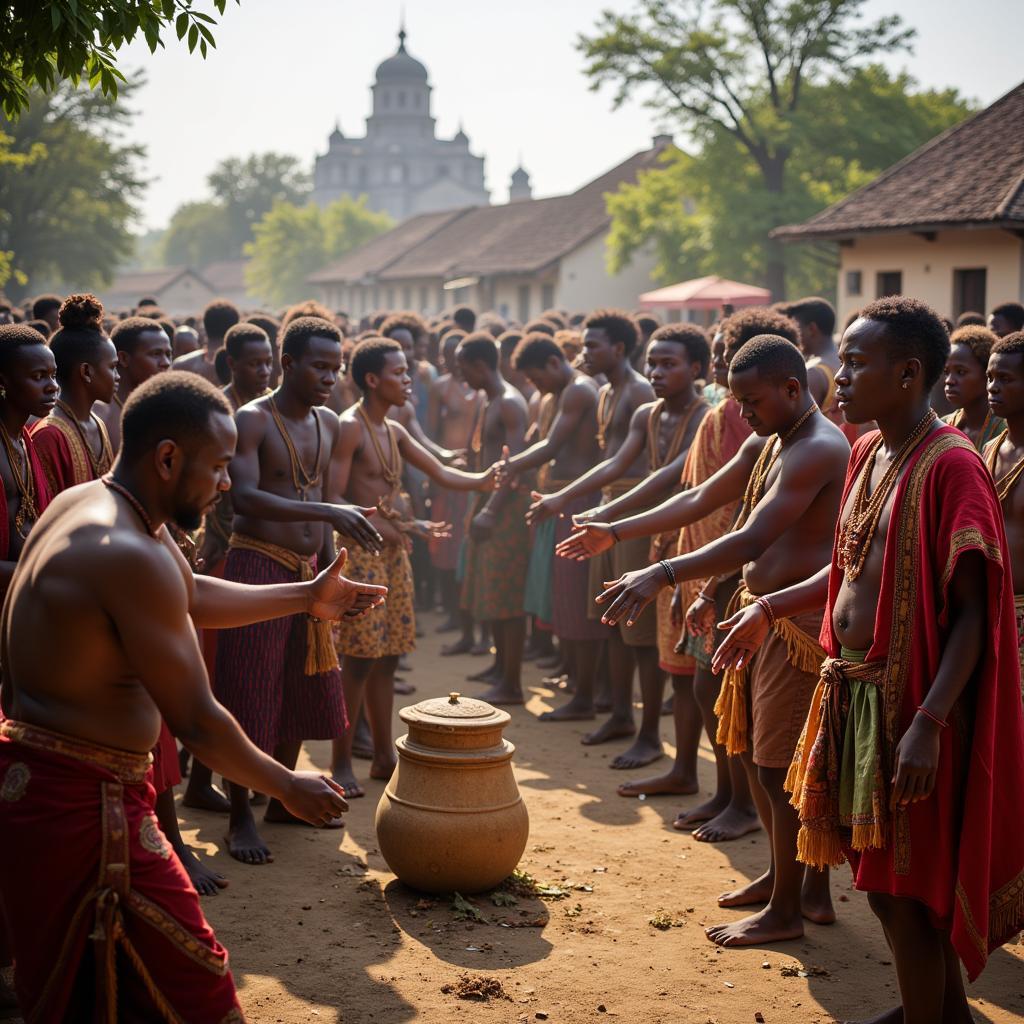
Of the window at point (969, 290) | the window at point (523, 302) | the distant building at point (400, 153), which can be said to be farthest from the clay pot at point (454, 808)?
the distant building at point (400, 153)

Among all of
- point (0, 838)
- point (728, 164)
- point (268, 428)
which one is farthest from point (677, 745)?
point (728, 164)

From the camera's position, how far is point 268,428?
623 centimetres

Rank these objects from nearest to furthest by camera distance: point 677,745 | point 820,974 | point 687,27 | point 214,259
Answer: point 820,974, point 677,745, point 687,27, point 214,259

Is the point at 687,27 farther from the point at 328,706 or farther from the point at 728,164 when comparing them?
the point at 328,706

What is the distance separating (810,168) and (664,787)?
29665 millimetres

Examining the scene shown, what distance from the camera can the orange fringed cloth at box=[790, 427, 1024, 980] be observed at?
377cm

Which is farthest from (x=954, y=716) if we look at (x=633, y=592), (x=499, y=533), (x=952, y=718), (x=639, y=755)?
(x=499, y=533)

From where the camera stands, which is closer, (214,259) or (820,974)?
(820,974)

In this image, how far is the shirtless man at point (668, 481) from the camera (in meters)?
7.07

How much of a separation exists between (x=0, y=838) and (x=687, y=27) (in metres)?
34.7

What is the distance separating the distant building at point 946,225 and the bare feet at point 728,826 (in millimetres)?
16163

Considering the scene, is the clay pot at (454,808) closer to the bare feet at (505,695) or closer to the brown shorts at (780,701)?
the brown shorts at (780,701)

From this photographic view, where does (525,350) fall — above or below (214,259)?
below

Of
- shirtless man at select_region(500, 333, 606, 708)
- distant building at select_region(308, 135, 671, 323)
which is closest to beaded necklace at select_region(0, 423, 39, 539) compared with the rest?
shirtless man at select_region(500, 333, 606, 708)
